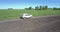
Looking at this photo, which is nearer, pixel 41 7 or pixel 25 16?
pixel 25 16

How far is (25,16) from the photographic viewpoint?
116ft

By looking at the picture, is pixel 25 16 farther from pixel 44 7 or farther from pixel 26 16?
pixel 44 7

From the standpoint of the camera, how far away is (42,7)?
99.9 m

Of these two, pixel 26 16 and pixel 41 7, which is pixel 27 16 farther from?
pixel 41 7

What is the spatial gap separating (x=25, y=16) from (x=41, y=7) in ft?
211

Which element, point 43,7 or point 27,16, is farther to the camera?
point 43,7

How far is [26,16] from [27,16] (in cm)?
33

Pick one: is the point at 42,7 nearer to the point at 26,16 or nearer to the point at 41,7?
the point at 41,7

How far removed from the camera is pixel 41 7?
9850 cm

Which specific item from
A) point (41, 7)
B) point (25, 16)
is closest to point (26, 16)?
point (25, 16)

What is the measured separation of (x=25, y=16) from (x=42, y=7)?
65820 mm

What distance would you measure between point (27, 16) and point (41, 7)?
210ft

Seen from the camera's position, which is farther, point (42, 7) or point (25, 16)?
point (42, 7)

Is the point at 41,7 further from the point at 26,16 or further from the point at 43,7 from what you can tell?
the point at 26,16
